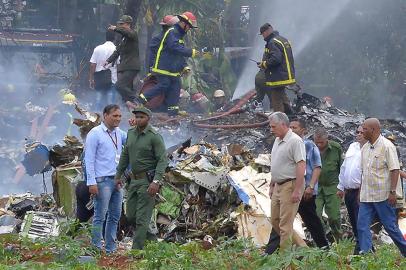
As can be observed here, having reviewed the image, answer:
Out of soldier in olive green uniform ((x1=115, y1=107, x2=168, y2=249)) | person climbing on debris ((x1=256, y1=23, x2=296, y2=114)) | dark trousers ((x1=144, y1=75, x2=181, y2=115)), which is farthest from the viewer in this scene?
dark trousers ((x1=144, y1=75, x2=181, y2=115))

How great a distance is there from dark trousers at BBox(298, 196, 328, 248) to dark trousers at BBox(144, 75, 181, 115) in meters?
6.15

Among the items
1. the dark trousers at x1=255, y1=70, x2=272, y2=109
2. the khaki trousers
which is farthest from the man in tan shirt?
the dark trousers at x1=255, y1=70, x2=272, y2=109

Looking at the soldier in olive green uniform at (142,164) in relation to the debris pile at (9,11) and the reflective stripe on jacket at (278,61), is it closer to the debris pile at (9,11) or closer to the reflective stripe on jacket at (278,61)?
the reflective stripe on jacket at (278,61)

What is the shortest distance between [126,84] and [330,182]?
5.38m

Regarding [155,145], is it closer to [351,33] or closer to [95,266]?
[95,266]

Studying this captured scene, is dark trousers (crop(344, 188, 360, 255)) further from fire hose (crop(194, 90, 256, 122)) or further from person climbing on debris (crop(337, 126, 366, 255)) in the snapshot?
fire hose (crop(194, 90, 256, 122))

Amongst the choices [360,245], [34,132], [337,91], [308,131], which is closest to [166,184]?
[360,245]

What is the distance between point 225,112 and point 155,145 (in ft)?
24.6

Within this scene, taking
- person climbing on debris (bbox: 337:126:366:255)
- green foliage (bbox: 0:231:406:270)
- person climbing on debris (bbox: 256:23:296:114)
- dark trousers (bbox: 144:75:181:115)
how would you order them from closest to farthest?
green foliage (bbox: 0:231:406:270)
person climbing on debris (bbox: 337:126:366:255)
person climbing on debris (bbox: 256:23:296:114)
dark trousers (bbox: 144:75:181:115)

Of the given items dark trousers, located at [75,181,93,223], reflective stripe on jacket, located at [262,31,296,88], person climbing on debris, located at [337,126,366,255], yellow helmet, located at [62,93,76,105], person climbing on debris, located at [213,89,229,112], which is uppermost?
reflective stripe on jacket, located at [262,31,296,88]

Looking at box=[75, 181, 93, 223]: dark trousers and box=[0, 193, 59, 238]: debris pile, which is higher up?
box=[75, 181, 93, 223]: dark trousers

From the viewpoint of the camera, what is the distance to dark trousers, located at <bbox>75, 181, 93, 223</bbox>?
8930mm

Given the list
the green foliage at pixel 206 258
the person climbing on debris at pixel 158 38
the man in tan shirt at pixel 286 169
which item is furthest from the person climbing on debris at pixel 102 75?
the man in tan shirt at pixel 286 169

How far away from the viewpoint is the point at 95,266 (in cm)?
714
